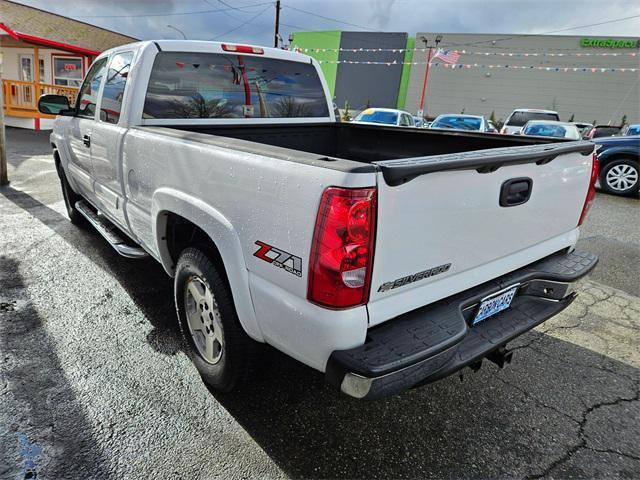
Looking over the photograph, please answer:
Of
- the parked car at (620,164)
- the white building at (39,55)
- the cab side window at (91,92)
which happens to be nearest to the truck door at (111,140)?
the cab side window at (91,92)

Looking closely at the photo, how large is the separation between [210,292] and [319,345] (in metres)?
0.87

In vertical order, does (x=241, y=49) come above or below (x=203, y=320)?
above

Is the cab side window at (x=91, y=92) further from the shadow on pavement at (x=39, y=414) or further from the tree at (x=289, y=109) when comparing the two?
the shadow on pavement at (x=39, y=414)

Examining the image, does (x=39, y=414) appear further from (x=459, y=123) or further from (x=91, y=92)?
(x=459, y=123)

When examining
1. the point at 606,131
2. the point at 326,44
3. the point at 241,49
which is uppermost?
the point at 326,44

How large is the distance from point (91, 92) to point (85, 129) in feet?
1.36

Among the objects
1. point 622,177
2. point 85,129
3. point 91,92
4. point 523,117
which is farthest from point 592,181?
point 523,117

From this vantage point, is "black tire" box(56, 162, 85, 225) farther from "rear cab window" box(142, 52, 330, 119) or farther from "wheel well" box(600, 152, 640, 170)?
"wheel well" box(600, 152, 640, 170)

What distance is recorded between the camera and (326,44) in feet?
147

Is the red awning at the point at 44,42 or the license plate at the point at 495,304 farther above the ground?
the red awning at the point at 44,42

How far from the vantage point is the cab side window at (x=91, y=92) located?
13.1 feet

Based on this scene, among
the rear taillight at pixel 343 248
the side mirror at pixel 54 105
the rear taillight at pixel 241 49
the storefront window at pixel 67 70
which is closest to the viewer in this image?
the rear taillight at pixel 343 248

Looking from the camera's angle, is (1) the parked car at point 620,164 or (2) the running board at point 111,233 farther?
(1) the parked car at point 620,164

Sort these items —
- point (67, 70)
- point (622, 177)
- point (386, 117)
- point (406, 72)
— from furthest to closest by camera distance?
point (406, 72) < point (67, 70) < point (386, 117) < point (622, 177)
